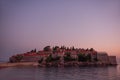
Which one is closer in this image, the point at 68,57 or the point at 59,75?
the point at 59,75

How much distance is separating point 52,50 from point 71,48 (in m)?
7.54

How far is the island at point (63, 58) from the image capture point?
237ft

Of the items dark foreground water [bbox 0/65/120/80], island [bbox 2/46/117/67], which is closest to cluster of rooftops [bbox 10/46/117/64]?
island [bbox 2/46/117/67]

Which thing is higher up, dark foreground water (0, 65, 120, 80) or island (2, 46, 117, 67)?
island (2, 46, 117, 67)

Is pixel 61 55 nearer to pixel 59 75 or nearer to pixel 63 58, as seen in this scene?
pixel 63 58

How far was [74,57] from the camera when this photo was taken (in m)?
75.5

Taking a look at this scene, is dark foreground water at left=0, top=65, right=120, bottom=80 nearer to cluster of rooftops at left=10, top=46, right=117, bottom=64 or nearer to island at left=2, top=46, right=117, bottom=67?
island at left=2, top=46, right=117, bottom=67

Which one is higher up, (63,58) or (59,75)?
(63,58)

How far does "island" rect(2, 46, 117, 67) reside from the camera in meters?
72.4

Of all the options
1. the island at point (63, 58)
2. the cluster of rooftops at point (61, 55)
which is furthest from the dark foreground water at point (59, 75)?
the cluster of rooftops at point (61, 55)

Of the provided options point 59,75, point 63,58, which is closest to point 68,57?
point 63,58

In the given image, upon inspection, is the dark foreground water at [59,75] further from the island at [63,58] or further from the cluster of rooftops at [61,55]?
the cluster of rooftops at [61,55]

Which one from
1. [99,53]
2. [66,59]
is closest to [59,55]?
[66,59]

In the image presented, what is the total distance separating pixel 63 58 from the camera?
7419 centimetres
